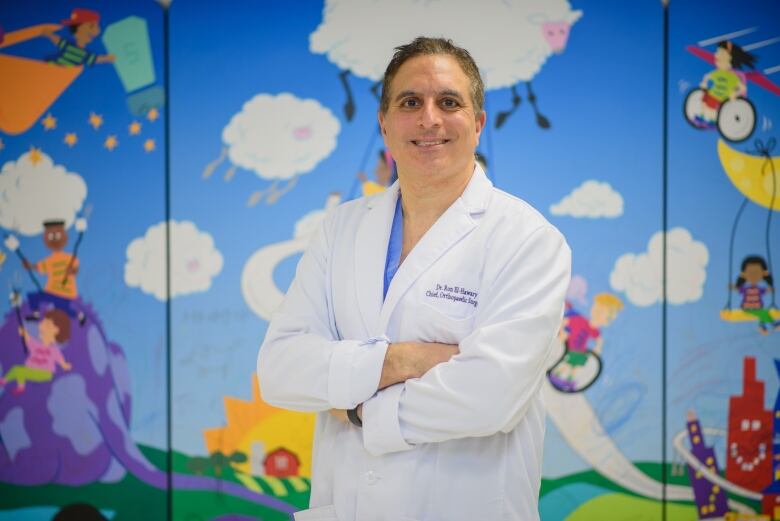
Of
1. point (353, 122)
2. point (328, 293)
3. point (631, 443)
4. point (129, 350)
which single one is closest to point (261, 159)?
point (353, 122)

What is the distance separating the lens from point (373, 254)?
1626mm

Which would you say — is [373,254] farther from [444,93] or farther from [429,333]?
[444,93]

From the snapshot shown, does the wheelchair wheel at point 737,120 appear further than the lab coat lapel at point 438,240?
Yes

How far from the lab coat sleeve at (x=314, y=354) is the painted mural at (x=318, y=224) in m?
1.11

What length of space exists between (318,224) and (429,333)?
51.7 inches

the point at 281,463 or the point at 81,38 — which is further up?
the point at 81,38

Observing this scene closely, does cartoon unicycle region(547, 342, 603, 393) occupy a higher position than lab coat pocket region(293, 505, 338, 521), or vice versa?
cartoon unicycle region(547, 342, 603, 393)

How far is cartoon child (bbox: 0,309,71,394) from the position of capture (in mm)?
2781

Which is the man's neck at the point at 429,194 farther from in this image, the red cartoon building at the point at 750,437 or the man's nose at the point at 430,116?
the red cartoon building at the point at 750,437

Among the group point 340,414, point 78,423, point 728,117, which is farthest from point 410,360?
point 728,117

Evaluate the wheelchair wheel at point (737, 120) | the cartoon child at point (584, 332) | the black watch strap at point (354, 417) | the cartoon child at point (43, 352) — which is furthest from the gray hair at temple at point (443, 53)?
the cartoon child at point (43, 352)

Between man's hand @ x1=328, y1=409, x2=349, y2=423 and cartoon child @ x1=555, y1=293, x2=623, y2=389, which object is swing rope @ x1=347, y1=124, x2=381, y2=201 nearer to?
cartoon child @ x1=555, y1=293, x2=623, y2=389

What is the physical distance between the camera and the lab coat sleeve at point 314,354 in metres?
1.45

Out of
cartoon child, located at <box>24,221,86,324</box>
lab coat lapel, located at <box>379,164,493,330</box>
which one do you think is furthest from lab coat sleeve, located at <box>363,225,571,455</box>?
cartoon child, located at <box>24,221,86,324</box>
